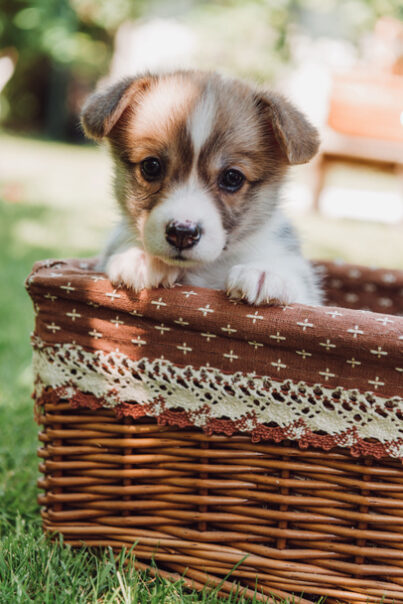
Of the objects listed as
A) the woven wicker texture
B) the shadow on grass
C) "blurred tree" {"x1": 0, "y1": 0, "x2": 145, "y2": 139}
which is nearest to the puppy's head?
the woven wicker texture

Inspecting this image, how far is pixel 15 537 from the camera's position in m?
2.17

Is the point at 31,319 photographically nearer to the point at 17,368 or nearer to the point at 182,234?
the point at 17,368

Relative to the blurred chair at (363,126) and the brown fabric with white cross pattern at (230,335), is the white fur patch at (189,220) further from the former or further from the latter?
the blurred chair at (363,126)

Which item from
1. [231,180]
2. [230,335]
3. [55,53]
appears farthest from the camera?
[55,53]

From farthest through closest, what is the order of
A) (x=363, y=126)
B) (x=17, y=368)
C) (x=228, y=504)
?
(x=363, y=126), (x=17, y=368), (x=228, y=504)

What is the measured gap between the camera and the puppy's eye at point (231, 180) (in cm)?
229

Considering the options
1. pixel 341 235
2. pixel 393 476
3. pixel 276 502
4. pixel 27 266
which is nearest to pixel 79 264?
pixel 276 502

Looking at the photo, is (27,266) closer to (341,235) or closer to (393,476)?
(341,235)

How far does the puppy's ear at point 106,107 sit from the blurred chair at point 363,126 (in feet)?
22.1

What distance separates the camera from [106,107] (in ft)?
7.37

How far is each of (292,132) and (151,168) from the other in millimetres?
511

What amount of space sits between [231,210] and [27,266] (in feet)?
12.9

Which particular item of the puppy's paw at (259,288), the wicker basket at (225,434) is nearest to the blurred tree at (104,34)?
the puppy's paw at (259,288)

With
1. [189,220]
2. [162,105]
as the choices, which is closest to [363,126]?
[162,105]
